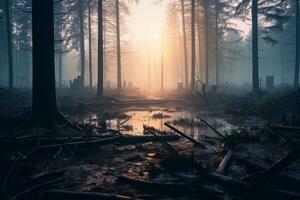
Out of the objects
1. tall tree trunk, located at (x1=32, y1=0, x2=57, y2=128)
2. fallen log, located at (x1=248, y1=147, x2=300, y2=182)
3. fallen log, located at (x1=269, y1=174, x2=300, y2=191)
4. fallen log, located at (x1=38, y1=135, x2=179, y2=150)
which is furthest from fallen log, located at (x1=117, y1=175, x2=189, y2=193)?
tall tree trunk, located at (x1=32, y1=0, x2=57, y2=128)

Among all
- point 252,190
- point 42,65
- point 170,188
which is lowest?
point 170,188

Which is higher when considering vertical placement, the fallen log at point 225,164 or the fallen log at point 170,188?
the fallen log at point 225,164

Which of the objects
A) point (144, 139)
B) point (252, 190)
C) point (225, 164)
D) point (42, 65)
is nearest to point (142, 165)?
point (225, 164)

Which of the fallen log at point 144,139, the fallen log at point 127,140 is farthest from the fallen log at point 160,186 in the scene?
the fallen log at point 144,139

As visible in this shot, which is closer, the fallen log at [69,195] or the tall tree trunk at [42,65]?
A: the fallen log at [69,195]

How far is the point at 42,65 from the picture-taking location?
956cm

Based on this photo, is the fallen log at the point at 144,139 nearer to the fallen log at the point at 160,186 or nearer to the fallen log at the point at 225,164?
the fallen log at the point at 225,164

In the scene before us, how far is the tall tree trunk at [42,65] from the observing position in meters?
9.51

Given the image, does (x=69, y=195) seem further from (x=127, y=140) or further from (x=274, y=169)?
(x=127, y=140)

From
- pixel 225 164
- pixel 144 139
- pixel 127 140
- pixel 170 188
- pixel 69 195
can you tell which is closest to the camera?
pixel 69 195

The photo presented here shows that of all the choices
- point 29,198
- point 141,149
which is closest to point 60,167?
point 29,198

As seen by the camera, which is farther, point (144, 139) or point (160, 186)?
point (144, 139)

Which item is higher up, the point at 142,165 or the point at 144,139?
the point at 144,139

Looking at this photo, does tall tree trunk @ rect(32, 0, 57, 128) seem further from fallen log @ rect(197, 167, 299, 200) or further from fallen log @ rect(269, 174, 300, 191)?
fallen log @ rect(269, 174, 300, 191)
